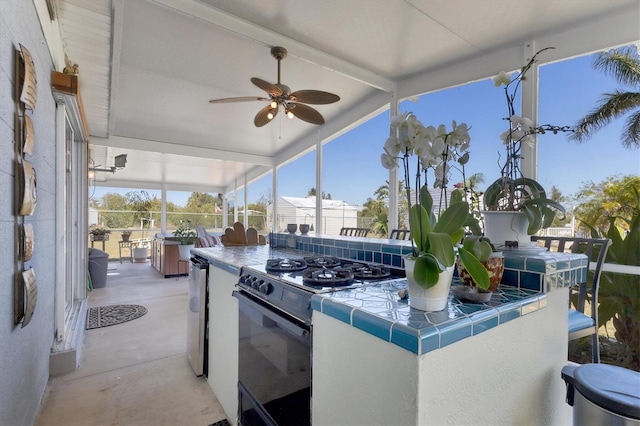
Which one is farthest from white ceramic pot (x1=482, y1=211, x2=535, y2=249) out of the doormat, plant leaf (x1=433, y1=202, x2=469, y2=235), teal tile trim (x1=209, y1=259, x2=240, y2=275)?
the doormat

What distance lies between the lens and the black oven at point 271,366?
104cm

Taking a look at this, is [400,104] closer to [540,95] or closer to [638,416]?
[540,95]

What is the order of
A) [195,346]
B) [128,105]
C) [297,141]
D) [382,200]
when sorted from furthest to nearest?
[382,200] < [297,141] < [128,105] < [195,346]

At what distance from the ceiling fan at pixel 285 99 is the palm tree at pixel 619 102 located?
8.25 feet

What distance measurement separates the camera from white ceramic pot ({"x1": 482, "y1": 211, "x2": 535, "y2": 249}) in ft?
3.82

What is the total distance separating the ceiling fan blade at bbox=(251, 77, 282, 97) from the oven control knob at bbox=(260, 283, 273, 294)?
2327 mm

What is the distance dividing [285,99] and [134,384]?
2.86 metres

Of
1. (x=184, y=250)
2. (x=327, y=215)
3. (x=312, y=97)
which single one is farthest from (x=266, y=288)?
(x=327, y=215)

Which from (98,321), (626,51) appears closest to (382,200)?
(626,51)

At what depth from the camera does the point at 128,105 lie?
455 cm

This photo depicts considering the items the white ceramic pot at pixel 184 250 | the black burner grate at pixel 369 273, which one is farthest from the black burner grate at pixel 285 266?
the white ceramic pot at pixel 184 250

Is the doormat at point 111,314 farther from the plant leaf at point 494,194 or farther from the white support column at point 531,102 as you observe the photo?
the white support column at point 531,102

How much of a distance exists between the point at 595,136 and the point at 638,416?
10.5ft

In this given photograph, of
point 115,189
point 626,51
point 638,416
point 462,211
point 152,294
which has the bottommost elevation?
point 152,294
